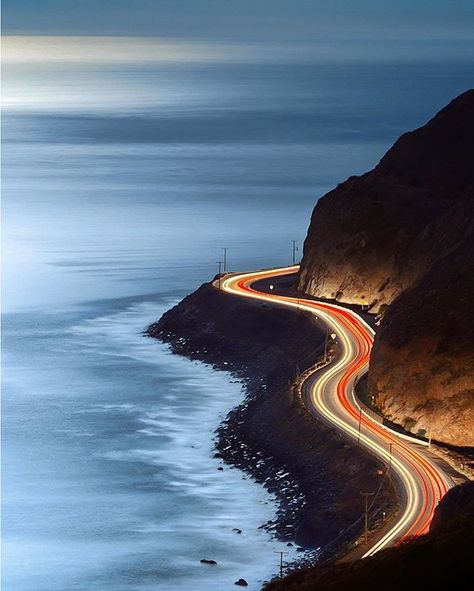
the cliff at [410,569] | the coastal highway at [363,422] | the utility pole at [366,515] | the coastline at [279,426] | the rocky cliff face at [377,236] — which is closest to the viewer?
the cliff at [410,569]

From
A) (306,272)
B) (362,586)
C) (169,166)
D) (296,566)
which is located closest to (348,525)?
(296,566)

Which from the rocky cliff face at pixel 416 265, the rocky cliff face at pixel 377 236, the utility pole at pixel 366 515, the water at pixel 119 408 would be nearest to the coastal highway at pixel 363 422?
the utility pole at pixel 366 515

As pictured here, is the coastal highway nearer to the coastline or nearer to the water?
the coastline

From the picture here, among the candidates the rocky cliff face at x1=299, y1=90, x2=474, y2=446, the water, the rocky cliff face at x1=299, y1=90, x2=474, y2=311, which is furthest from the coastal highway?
the water

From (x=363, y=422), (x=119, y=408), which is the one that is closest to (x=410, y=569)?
(x=363, y=422)

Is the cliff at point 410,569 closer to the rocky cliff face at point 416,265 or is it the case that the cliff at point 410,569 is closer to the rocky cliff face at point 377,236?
the rocky cliff face at point 416,265
